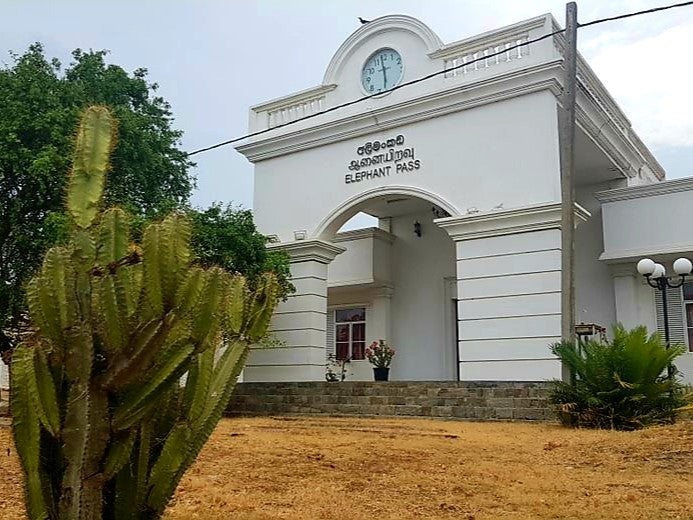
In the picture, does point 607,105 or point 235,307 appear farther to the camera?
point 607,105

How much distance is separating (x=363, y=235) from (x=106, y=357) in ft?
49.2

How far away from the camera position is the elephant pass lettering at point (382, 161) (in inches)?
575

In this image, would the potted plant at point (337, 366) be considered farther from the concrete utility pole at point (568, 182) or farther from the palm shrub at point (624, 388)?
the palm shrub at point (624, 388)

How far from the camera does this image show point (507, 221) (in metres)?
13.0

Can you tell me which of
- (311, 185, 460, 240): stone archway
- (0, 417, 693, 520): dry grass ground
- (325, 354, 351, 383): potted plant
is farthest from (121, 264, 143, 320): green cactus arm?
(325, 354, 351, 383): potted plant

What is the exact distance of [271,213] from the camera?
16625 millimetres

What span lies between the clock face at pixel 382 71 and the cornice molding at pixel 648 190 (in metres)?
5.11

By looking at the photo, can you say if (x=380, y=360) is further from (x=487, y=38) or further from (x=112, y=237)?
(x=112, y=237)

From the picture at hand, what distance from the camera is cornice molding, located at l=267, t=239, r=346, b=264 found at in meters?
15.6

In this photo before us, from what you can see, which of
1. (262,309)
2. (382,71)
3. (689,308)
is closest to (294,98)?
(382,71)

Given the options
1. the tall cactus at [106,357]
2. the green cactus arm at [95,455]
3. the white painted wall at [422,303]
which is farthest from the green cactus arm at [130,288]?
the white painted wall at [422,303]

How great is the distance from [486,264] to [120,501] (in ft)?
35.0

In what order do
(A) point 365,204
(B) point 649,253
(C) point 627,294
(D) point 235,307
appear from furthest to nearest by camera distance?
1. (A) point 365,204
2. (C) point 627,294
3. (B) point 649,253
4. (D) point 235,307

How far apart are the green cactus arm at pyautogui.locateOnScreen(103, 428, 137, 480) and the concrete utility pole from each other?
9.40 m
